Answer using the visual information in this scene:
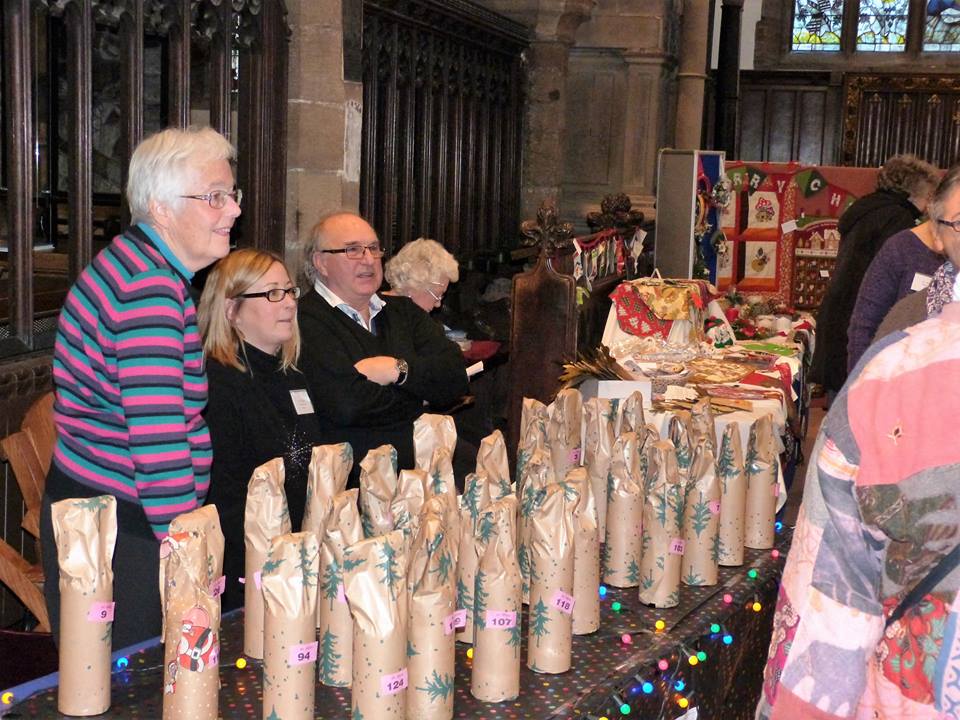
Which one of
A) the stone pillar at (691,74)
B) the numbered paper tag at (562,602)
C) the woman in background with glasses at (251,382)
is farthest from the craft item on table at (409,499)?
the stone pillar at (691,74)

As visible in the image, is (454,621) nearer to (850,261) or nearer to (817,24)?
(850,261)

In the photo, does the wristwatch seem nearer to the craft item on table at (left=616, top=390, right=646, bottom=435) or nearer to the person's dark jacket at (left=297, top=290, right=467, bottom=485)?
the person's dark jacket at (left=297, top=290, right=467, bottom=485)

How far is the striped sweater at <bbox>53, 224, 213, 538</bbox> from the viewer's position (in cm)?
219

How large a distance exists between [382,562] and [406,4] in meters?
5.06

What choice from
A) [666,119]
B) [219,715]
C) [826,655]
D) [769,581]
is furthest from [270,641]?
[666,119]

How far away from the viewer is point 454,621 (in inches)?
72.6

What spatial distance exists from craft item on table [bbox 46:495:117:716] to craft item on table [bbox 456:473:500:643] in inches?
20.2

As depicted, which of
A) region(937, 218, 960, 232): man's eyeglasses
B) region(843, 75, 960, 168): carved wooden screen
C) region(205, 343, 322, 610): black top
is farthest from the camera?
region(843, 75, 960, 168): carved wooden screen

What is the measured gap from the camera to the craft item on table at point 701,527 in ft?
7.93

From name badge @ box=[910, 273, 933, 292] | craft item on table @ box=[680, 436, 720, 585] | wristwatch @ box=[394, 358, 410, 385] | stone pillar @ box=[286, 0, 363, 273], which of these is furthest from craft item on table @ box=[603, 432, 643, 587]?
stone pillar @ box=[286, 0, 363, 273]

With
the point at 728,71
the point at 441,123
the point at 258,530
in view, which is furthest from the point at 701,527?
the point at 728,71

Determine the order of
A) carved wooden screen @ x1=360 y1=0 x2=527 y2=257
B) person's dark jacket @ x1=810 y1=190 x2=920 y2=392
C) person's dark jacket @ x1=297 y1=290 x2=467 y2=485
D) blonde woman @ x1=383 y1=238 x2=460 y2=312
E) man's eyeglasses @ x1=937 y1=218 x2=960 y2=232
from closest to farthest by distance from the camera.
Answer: man's eyeglasses @ x1=937 y1=218 x2=960 y2=232
person's dark jacket @ x1=297 y1=290 x2=467 y2=485
blonde woman @ x1=383 y1=238 x2=460 y2=312
person's dark jacket @ x1=810 y1=190 x2=920 y2=392
carved wooden screen @ x1=360 y1=0 x2=527 y2=257

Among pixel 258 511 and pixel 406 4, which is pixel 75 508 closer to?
pixel 258 511

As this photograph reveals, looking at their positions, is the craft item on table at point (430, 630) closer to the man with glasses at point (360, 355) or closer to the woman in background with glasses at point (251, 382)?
the woman in background with glasses at point (251, 382)
